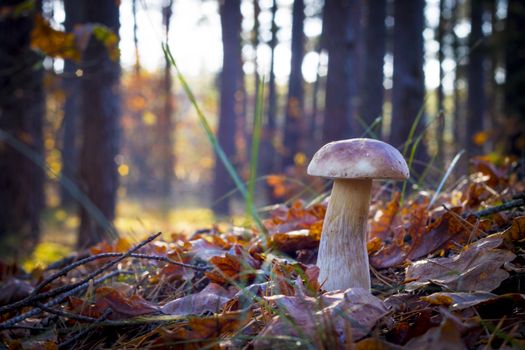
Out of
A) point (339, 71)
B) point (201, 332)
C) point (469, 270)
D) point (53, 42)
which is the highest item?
point (339, 71)

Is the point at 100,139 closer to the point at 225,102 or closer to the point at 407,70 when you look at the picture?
the point at 407,70

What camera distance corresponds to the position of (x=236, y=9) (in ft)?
38.4

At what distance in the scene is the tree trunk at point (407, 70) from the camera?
205 inches

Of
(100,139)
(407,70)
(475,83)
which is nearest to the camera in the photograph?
(407,70)

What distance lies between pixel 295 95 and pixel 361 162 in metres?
11.6

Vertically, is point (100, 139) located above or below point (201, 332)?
above

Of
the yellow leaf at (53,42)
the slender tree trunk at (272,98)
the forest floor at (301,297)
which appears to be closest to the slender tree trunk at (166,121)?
the slender tree trunk at (272,98)

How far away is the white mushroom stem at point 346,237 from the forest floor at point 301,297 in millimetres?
93

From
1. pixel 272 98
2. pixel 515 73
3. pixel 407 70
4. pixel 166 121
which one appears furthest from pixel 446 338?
pixel 166 121

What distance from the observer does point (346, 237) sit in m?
1.43

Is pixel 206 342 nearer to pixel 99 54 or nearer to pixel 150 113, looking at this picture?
pixel 99 54

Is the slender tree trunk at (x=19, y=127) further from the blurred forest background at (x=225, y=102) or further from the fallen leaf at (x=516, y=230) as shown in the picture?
the fallen leaf at (x=516, y=230)

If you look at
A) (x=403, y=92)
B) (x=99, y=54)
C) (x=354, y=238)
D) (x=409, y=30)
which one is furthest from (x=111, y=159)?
(x=354, y=238)

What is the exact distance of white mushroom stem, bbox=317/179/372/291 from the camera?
4.56ft
